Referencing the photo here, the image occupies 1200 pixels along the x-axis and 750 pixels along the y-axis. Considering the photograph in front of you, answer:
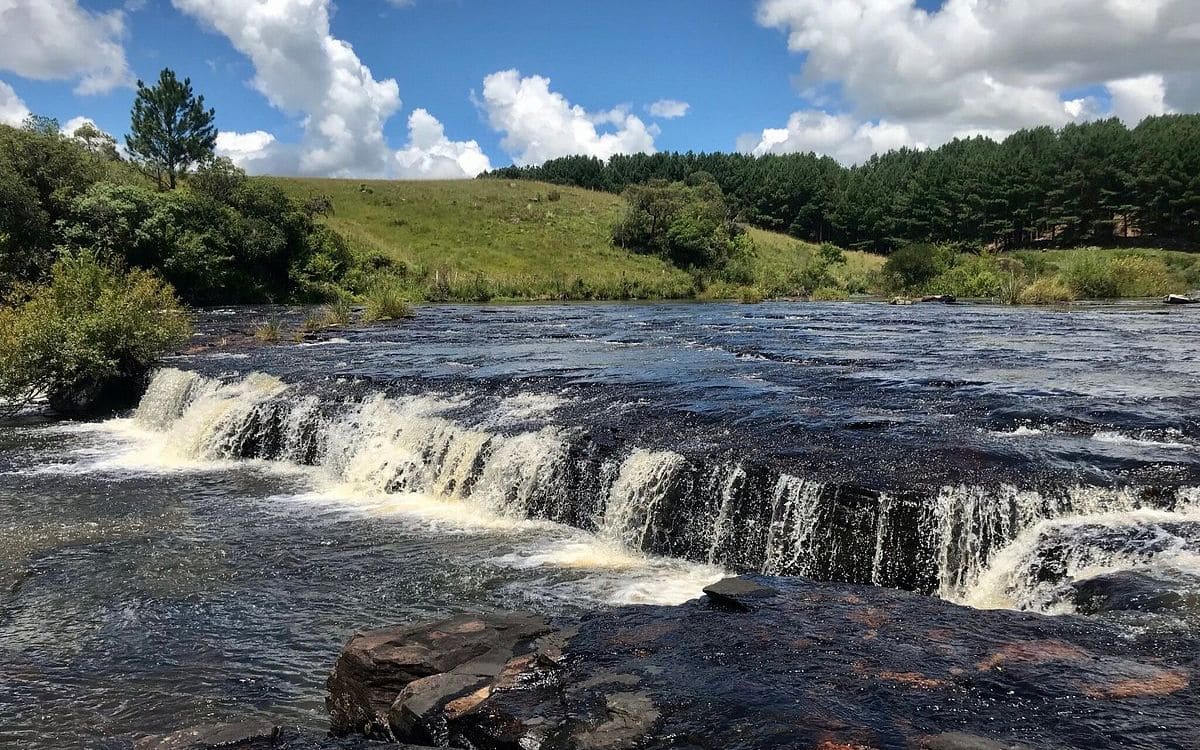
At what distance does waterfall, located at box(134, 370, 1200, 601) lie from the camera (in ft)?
31.3

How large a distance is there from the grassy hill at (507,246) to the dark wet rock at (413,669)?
173 feet

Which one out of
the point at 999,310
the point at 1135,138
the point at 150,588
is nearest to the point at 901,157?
the point at 1135,138

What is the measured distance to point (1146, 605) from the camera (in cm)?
735

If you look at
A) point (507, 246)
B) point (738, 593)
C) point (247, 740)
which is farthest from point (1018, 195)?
point (247, 740)

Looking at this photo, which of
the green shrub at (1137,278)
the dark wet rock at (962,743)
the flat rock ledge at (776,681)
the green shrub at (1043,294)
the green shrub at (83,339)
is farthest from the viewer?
the green shrub at (1137,278)

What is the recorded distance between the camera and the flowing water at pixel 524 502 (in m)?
8.34

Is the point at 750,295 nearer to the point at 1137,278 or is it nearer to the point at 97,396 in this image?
the point at 1137,278

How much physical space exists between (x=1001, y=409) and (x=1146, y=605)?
7274 mm

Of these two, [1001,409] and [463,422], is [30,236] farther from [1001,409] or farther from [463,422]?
[1001,409]

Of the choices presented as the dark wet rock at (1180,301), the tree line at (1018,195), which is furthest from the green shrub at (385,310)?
the tree line at (1018,195)

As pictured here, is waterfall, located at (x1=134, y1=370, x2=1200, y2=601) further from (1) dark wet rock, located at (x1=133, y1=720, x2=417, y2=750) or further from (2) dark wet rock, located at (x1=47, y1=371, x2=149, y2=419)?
(1) dark wet rock, located at (x1=133, y1=720, x2=417, y2=750)

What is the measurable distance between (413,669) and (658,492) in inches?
238

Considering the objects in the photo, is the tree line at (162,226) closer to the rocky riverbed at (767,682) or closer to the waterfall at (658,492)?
the waterfall at (658,492)

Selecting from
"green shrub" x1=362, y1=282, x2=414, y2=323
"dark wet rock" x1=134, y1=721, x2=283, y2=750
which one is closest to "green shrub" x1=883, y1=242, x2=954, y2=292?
"green shrub" x1=362, y1=282, x2=414, y2=323
